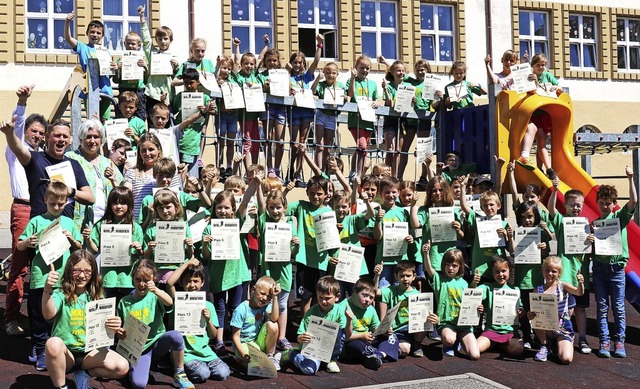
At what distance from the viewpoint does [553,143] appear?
1037 cm

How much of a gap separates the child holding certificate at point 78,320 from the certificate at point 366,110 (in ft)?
14.6

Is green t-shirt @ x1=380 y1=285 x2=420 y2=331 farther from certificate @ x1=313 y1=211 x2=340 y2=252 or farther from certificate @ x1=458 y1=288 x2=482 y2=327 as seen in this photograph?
certificate @ x1=313 y1=211 x2=340 y2=252

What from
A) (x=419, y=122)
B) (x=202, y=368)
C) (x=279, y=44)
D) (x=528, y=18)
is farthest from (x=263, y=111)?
(x=528, y=18)

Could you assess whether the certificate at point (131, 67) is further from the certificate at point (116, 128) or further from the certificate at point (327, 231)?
the certificate at point (327, 231)

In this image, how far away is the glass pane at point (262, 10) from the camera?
19.1 metres

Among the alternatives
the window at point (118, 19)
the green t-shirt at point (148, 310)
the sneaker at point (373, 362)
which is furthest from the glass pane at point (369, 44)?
the green t-shirt at point (148, 310)

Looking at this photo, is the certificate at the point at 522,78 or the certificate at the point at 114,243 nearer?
the certificate at the point at 114,243

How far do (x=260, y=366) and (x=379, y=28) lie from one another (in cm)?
1470

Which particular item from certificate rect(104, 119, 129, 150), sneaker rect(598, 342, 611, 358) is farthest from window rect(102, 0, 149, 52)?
sneaker rect(598, 342, 611, 358)

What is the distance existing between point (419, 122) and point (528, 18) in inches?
505

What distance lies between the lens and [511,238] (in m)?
7.99

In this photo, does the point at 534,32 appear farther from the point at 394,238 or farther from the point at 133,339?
the point at 133,339

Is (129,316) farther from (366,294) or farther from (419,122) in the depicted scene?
(419,122)

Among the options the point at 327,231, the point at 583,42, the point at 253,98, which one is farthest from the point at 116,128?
the point at 583,42
